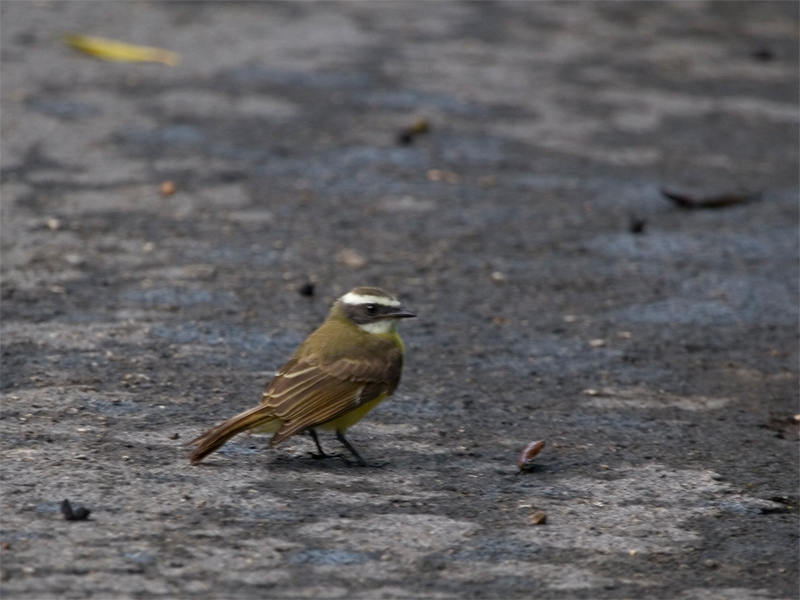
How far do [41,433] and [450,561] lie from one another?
6.13 ft

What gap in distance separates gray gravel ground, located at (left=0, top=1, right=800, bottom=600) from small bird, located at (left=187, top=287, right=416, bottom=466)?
0.17m

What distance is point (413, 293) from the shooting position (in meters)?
6.97

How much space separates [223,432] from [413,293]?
251 centimetres

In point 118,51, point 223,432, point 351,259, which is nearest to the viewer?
point 223,432

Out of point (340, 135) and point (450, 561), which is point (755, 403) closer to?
point (450, 561)

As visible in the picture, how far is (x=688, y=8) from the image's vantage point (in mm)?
13523

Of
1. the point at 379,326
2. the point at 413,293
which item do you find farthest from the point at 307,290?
the point at 379,326

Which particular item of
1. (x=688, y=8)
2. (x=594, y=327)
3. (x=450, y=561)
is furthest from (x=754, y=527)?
(x=688, y=8)

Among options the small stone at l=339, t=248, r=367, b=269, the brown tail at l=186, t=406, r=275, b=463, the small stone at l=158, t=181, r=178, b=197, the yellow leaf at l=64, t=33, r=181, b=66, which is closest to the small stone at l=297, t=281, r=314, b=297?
the small stone at l=339, t=248, r=367, b=269

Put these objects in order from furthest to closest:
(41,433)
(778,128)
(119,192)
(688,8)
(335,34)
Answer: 1. (688,8)
2. (335,34)
3. (778,128)
4. (119,192)
5. (41,433)

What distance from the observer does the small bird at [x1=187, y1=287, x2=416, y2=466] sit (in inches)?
189

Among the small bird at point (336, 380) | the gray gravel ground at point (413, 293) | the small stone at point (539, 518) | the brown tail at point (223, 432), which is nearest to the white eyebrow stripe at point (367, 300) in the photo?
the small bird at point (336, 380)

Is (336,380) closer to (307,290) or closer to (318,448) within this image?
(318,448)

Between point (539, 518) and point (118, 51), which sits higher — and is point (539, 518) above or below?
below
